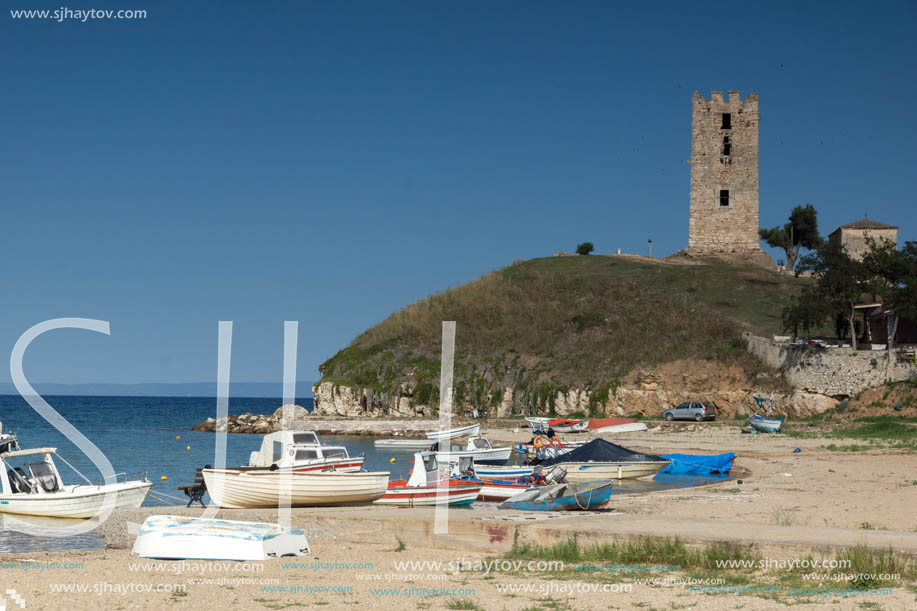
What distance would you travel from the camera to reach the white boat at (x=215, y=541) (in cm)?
1543

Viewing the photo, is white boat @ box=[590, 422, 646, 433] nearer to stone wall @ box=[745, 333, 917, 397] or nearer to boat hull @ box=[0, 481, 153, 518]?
stone wall @ box=[745, 333, 917, 397]

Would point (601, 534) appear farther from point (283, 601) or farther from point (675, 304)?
point (675, 304)

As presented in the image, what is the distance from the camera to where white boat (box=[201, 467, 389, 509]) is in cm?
2206

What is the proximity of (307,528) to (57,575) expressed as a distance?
5.10m

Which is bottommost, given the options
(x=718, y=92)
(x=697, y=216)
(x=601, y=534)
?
(x=601, y=534)

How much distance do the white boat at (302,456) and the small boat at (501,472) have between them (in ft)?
14.3

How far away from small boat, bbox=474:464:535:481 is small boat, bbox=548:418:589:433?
2166 cm

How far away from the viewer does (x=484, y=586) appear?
1292 centimetres

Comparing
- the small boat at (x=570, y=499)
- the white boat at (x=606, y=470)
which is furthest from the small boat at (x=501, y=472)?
the small boat at (x=570, y=499)

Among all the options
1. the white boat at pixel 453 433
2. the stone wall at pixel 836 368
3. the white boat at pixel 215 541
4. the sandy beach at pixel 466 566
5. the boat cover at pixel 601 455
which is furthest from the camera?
the stone wall at pixel 836 368

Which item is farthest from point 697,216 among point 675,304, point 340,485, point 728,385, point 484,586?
point 484,586

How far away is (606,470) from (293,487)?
14.1 meters

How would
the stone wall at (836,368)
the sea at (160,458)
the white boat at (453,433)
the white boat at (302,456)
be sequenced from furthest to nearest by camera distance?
the stone wall at (836,368), the white boat at (453,433), the white boat at (302,456), the sea at (160,458)

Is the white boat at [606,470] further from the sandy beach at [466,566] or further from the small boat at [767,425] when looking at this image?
the small boat at [767,425]
